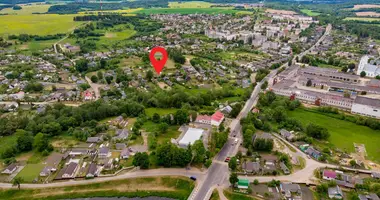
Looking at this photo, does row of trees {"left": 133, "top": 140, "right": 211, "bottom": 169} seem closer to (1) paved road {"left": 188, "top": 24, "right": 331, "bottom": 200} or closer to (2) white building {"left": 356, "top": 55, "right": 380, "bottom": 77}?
(1) paved road {"left": 188, "top": 24, "right": 331, "bottom": 200}

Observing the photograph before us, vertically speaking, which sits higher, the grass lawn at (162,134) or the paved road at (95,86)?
the grass lawn at (162,134)

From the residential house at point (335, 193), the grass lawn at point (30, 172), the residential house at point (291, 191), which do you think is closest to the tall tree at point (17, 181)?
the grass lawn at point (30, 172)

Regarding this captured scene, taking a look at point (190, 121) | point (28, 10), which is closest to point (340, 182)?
point (190, 121)

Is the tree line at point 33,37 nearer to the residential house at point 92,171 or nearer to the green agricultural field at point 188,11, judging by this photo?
the green agricultural field at point 188,11

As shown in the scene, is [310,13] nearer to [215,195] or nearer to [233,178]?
[233,178]

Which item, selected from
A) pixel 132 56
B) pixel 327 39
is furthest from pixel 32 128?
pixel 327 39

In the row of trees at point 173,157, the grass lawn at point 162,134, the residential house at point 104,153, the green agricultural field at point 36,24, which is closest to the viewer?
the row of trees at point 173,157

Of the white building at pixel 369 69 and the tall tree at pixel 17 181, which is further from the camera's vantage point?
the white building at pixel 369 69
